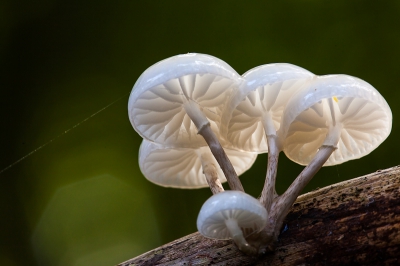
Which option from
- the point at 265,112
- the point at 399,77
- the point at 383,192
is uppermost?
the point at 399,77

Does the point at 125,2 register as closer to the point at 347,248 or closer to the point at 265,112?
the point at 265,112

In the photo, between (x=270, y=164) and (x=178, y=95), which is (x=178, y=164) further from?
(x=270, y=164)

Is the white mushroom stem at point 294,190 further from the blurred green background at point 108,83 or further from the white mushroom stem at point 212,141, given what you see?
the blurred green background at point 108,83

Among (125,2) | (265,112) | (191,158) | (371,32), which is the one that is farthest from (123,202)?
(371,32)

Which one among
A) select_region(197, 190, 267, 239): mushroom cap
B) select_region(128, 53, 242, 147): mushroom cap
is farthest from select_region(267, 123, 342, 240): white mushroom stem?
select_region(128, 53, 242, 147): mushroom cap

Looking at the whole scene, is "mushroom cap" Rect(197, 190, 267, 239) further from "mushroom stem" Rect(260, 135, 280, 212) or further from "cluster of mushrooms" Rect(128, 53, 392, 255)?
"mushroom stem" Rect(260, 135, 280, 212)

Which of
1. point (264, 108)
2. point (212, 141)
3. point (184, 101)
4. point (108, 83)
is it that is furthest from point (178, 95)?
point (108, 83)
